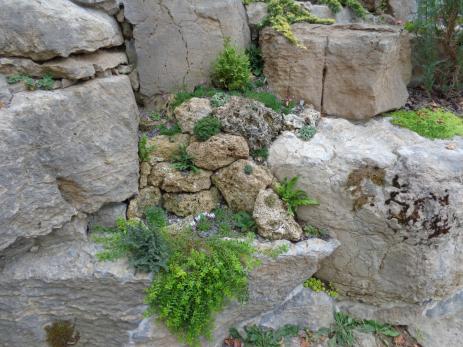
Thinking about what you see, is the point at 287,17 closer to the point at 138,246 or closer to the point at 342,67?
the point at 342,67

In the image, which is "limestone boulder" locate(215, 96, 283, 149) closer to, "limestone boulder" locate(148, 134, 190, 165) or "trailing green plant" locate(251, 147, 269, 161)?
"trailing green plant" locate(251, 147, 269, 161)

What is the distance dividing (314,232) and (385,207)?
139 cm

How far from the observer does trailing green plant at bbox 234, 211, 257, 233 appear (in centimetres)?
672

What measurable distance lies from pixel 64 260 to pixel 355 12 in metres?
9.26

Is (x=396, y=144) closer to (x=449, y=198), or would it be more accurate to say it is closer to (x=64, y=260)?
(x=449, y=198)

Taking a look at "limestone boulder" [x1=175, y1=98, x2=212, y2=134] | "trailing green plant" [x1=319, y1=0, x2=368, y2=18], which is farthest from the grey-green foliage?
"trailing green plant" [x1=319, y1=0, x2=368, y2=18]

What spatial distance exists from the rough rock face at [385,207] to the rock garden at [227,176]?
0.04 metres

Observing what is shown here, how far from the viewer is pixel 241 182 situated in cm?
687

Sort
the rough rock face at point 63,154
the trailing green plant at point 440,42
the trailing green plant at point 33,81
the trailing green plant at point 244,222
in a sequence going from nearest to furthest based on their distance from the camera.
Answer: the rough rock face at point 63,154
the trailing green plant at point 33,81
the trailing green plant at point 244,222
the trailing green plant at point 440,42

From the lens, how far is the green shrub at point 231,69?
25.2 ft

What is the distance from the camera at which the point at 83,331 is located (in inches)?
249

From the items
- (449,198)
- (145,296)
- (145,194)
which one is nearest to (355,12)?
(449,198)

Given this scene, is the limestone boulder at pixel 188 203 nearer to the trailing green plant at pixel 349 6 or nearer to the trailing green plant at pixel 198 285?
the trailing green plant at pixel 198 285

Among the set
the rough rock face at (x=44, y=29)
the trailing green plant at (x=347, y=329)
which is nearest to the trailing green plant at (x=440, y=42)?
the trailing green plant at (x=347, y=329)
